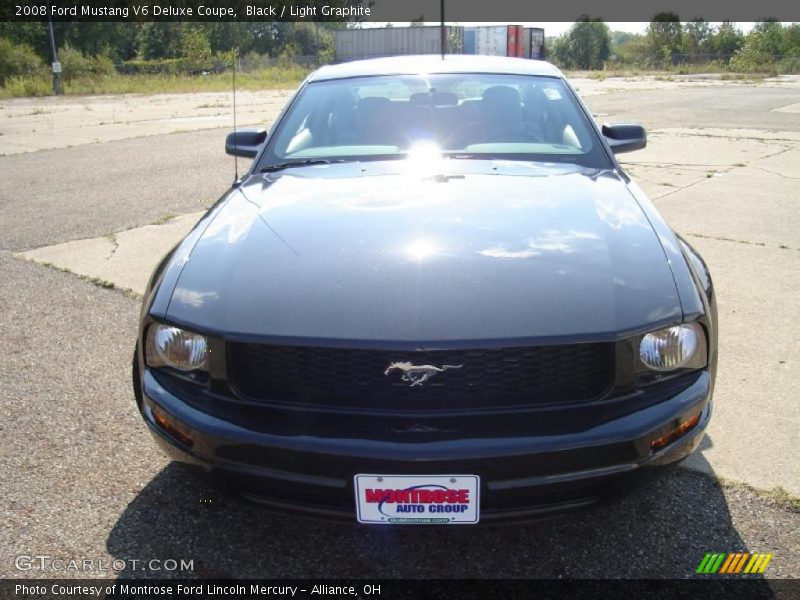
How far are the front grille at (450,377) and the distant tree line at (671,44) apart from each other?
225 ft

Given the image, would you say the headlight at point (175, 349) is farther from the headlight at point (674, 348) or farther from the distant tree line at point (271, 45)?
the distant tree line at point (271, 45)

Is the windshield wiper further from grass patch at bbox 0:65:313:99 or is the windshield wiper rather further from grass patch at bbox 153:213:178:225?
grass patch at bbox 0:65:313:99

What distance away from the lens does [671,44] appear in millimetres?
82500

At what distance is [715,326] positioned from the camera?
2.22m

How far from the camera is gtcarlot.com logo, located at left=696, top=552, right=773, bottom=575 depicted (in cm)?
215

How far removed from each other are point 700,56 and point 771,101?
175ft

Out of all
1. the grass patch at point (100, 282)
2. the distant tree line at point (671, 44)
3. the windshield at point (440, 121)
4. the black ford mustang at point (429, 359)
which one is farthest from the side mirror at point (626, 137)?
the distant tree line at point (671, 44)

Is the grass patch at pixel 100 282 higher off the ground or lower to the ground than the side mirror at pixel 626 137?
lower

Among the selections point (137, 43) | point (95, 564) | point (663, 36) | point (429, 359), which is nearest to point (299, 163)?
point (429, 359)

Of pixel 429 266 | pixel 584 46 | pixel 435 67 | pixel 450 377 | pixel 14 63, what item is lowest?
pixel 450 377

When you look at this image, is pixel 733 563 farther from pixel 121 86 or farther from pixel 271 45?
pixel 271 45

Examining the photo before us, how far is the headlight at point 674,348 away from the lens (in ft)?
6.61

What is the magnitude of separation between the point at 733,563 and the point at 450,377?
1.05 meters

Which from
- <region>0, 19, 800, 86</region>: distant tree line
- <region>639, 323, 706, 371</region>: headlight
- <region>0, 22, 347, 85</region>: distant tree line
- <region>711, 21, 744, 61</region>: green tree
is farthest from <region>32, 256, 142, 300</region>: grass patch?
<region>711, 21, 744, 61</region>: green tree
